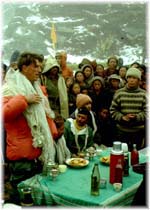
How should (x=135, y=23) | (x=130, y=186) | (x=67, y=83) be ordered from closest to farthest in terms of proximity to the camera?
(x=130, y=186), (x=67, y=83), (x=135, y=23)

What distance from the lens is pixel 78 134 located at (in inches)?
93.8

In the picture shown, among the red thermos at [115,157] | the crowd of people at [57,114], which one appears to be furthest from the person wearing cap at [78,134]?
the red thermos at [115,157]

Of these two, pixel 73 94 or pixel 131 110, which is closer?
pixel 131 110

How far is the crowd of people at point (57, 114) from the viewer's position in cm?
199

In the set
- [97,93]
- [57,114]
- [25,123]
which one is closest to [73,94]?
[97,93]

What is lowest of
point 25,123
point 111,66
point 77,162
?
point 77,162

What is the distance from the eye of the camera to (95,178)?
1.76m

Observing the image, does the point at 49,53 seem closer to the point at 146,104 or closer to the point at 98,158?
the point at 146,104

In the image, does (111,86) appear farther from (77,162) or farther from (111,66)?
(77,162)

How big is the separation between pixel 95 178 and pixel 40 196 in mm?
280

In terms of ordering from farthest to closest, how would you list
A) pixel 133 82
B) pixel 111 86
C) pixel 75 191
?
pixel 111 86 < pixel 133 82 < pixel 75 191

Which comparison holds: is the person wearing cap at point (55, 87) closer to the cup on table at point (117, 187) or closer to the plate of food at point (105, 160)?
the plate of food at point (105, 160)

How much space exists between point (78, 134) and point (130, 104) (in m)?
0.78

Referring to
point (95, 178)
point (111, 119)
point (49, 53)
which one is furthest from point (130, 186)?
point (49, 53)
